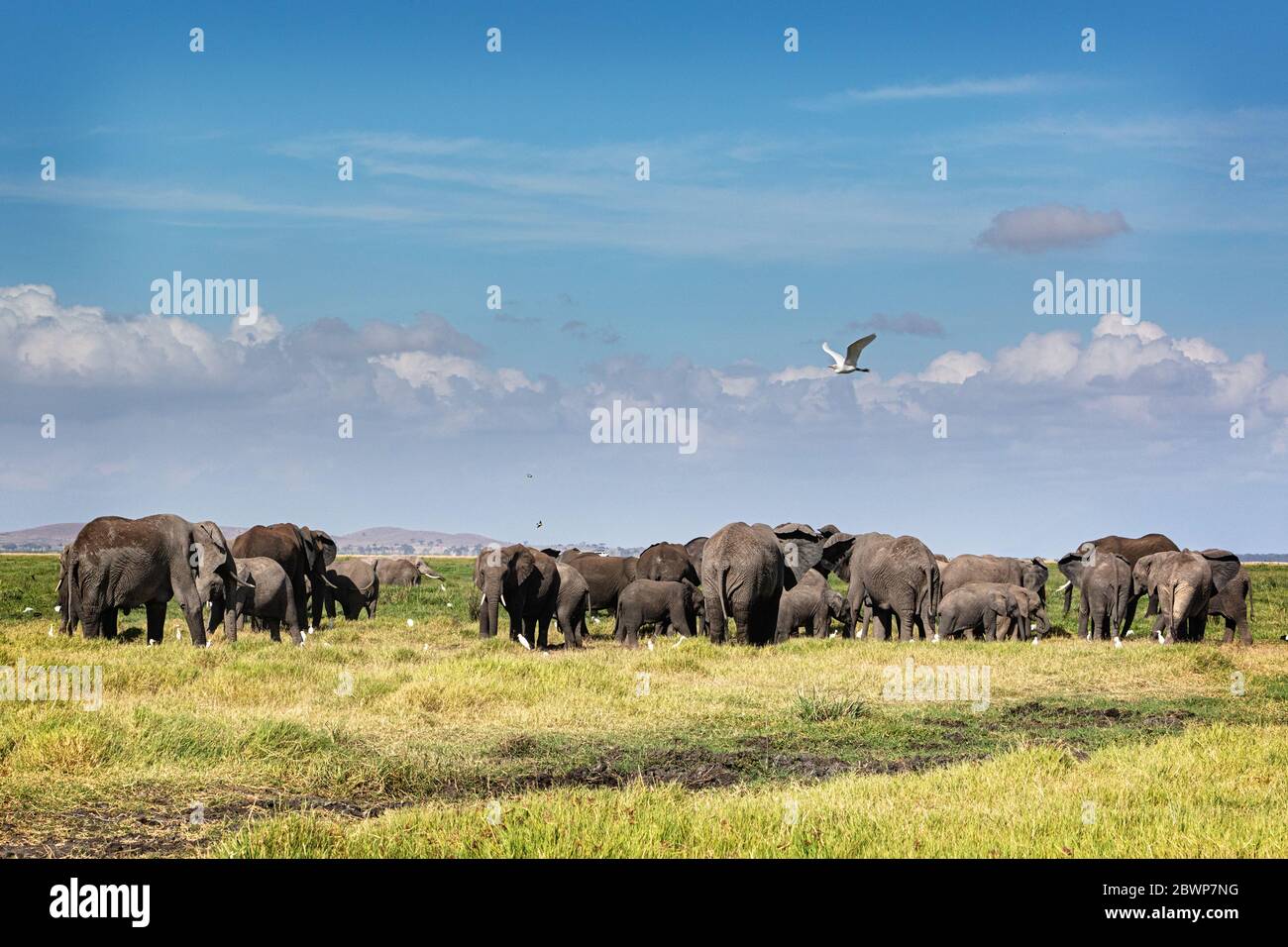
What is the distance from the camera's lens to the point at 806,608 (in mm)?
26141

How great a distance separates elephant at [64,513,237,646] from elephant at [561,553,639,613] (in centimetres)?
933

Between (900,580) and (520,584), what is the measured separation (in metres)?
7.48

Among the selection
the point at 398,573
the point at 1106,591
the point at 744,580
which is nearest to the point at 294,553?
the point at 744,580

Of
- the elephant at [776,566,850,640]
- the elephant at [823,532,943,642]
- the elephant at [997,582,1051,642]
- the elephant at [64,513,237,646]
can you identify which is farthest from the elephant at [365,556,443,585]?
the elephant at [64,513,237,646]

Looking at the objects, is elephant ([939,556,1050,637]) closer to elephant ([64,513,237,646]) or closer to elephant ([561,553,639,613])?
elephant ([561,553,639,613])

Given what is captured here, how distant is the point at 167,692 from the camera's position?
14.7 m

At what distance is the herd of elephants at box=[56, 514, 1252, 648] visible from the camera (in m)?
19.5

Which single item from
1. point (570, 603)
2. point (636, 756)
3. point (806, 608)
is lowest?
point (636, 756)

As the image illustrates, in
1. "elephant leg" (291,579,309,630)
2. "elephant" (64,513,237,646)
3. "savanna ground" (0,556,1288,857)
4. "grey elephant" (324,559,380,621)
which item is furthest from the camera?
"grey elephant" (324,559,380,621)

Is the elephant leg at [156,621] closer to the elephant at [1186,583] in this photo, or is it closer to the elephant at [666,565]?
the elephant at [666,565]

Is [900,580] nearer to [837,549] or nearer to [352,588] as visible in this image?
[837,549]

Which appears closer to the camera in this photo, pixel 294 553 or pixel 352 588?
pixel 294 553

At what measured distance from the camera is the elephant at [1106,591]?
26672mm

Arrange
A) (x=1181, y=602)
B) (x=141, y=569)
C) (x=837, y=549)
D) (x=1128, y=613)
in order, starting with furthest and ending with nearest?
(x=837, y=549) → (x=1128, y=613) → (x=1181, y=602) → (x=141, y=569)
